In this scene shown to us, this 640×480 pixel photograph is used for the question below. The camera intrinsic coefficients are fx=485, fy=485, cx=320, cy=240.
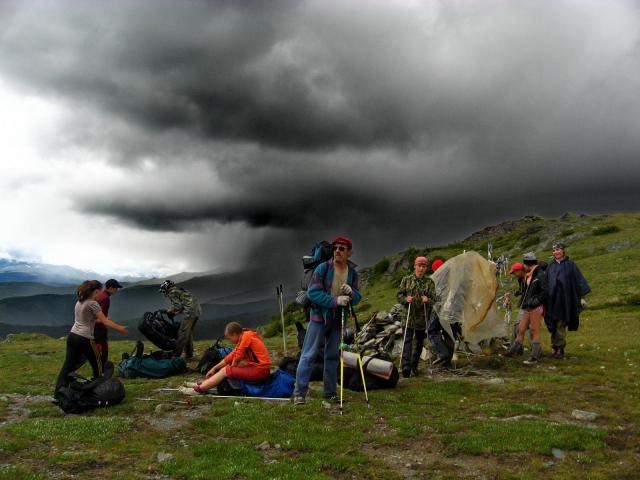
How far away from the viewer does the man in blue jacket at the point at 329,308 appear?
1220 centimetres

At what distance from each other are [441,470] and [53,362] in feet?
82.8

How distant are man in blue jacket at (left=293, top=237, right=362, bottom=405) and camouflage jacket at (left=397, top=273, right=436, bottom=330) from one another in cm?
423

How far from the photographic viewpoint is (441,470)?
834 cm

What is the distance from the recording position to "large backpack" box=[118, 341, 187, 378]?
61.6 ft

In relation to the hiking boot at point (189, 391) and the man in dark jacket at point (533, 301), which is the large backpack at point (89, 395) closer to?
the hiking boot at point (189, 391)

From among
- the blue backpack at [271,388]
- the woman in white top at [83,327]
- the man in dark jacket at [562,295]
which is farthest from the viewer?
the man in dark jacket at [562,295]

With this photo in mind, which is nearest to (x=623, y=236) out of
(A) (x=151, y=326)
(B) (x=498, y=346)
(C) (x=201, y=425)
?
(B) (x=498, y=346)

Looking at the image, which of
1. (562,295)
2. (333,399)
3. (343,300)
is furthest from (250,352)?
(562,295)

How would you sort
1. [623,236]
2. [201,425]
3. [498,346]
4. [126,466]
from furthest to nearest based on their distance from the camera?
1. [623,236]
2. [498,346]
3. [201,425]
4. [126,466]

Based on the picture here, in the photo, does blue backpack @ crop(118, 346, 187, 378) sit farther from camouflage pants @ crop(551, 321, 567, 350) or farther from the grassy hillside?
camouflage pants @ crop(551, 321, 567, 350)

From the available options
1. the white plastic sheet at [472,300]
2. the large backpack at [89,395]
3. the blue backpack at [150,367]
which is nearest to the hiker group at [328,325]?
the large backpack at [89,395]

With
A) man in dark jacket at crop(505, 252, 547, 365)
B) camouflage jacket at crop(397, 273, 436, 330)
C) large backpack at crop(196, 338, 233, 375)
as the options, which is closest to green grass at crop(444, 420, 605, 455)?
camouflage jacket at crop(397, 273, 436, 330)

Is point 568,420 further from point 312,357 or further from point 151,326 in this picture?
point 151,326

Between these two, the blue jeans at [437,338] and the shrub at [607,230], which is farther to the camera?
the shrub at [607,230]
